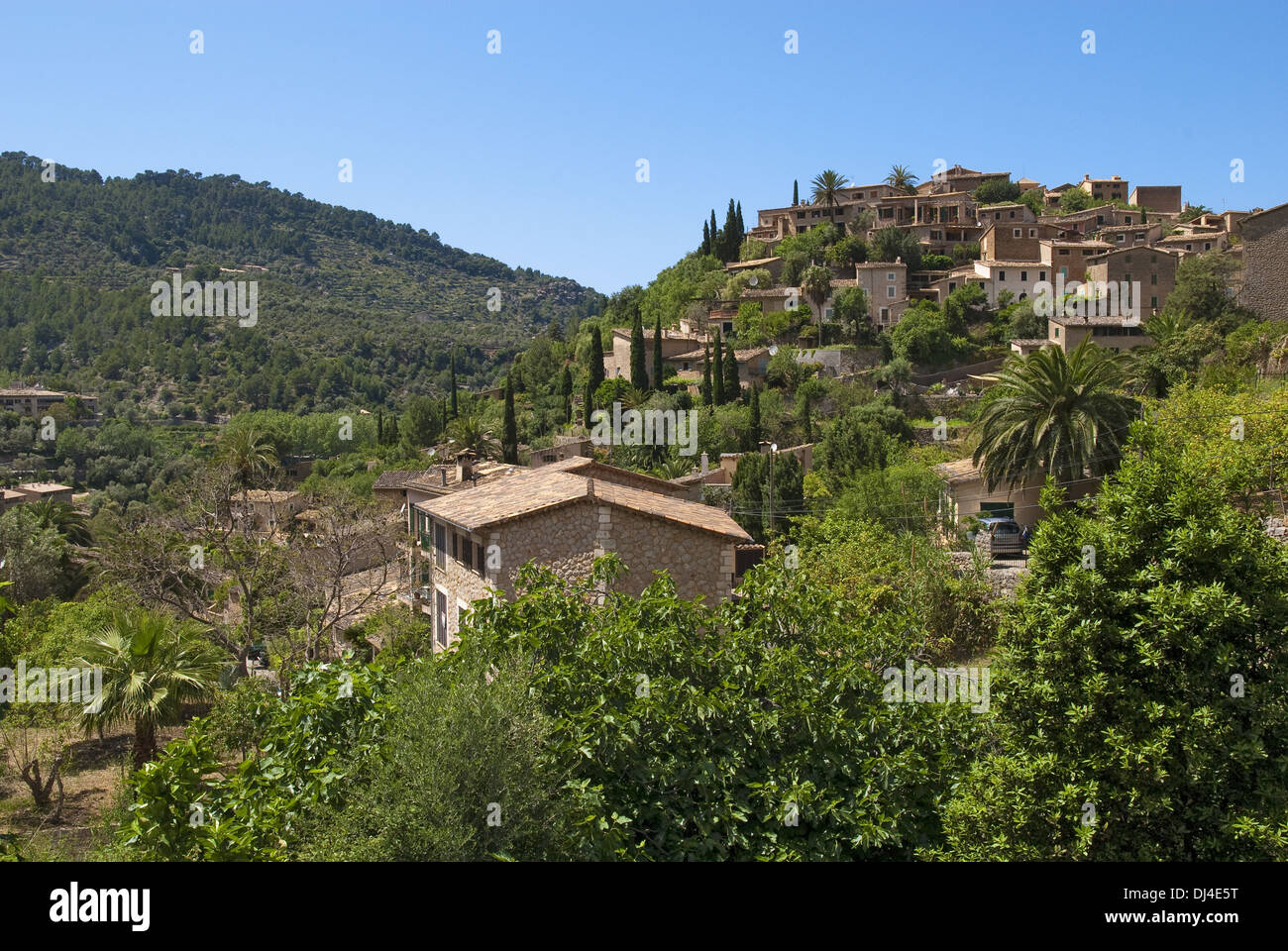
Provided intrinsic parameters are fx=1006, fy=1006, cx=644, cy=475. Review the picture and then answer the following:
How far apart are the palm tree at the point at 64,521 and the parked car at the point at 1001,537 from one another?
133 feet

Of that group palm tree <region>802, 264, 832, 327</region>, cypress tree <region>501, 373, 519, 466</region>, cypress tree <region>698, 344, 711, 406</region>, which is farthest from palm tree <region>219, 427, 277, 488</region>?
palm tree <region>802, 264, 832, 327</region>

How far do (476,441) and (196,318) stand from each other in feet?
311

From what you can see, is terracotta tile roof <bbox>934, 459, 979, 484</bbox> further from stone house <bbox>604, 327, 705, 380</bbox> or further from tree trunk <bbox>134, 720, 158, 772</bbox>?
stone house <bbox>604, 327, 705, 380</bbox>

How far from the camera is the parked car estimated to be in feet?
101

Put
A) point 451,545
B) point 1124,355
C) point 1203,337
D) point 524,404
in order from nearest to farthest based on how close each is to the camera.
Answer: point 451,545
point 1124,355
point 1203,337
point 524,404

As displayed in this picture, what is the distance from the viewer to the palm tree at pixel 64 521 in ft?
159

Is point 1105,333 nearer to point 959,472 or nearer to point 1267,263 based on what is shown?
point 1267,263

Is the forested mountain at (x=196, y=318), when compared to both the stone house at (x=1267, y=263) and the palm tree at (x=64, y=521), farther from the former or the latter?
the stone house at (x=1267, y=263)

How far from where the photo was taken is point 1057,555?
8.05m

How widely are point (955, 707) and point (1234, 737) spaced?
3266mm

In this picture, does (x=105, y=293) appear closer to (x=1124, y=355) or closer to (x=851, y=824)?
(x=1124, y=355)

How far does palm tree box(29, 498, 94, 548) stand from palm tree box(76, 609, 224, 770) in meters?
34.5

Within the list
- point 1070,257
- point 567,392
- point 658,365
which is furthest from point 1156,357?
point 567,392
